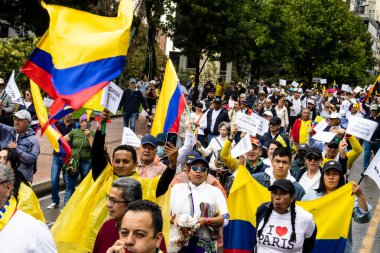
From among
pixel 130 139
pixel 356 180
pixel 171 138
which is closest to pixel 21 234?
pixel 171 138

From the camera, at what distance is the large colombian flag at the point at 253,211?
686 cm

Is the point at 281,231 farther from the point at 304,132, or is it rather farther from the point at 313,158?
the point at 304,132

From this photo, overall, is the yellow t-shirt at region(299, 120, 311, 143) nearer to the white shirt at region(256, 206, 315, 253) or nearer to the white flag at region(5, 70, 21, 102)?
the white flag at region(5, 70, 21, 102)

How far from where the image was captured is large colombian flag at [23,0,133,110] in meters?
7.38

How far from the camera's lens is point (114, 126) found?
24172mm

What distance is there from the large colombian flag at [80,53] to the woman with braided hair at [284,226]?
2.47 m

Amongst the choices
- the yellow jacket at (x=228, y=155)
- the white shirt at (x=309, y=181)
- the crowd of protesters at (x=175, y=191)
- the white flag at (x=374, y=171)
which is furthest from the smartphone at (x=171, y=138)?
the yellow jacket at (x=228, y=155)

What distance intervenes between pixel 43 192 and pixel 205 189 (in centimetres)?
692

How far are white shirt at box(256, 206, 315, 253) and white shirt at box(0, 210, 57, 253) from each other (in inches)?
90.8

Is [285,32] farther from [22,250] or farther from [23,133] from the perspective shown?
[22,250]

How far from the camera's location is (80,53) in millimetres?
7594

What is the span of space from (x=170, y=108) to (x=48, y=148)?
9709mm

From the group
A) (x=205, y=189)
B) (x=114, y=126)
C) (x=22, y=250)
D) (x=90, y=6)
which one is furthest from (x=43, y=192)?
(x=90, y=6)

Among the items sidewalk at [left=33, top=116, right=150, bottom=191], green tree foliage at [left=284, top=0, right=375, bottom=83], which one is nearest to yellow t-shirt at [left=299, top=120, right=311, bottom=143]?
sidewalk at [left=33, top=116, right=150, bottom=191]
